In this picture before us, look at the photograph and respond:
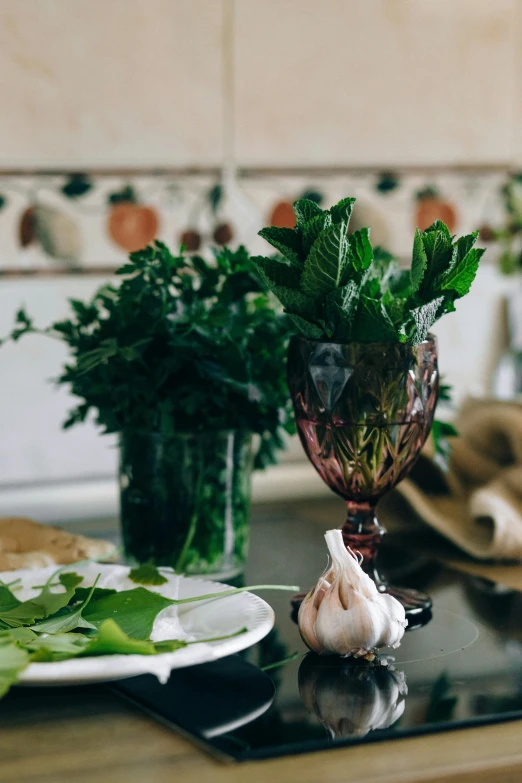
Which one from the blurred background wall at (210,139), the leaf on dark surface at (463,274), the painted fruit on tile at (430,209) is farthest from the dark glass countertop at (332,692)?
the painted fruit on tile at (430,209)

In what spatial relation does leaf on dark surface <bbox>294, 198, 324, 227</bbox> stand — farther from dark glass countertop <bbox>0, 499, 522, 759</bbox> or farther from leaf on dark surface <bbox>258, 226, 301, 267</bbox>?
dark glass countertop <bbox>0, 499, 522, 759</bbox>

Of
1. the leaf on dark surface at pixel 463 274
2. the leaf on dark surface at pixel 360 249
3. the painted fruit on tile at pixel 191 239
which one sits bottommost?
the leaf on dark surface at pixel 463 274

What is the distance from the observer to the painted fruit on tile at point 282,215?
1.32 metres

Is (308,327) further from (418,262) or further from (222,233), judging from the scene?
(222,233)

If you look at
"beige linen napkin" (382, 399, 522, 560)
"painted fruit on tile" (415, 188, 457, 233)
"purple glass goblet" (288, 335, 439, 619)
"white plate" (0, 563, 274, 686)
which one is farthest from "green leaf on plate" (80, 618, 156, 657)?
"painted fruit on tile" (415, 188, 457, 233)

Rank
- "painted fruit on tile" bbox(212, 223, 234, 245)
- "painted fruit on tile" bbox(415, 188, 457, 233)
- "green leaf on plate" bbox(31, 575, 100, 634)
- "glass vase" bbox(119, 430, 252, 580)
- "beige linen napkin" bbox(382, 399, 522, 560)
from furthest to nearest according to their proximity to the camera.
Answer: "painted fruit on tile" bbox(415, 188, 457, 233) → "painted fruit on tile" bbox(212, 223, 234, 245) → "beige linen napkin" bbox(382, 399, 522, 560) → "glass vase" bbox(119, 430, 252, 580) → "green leaf on plate" bbox(31, 575, 100, 634)

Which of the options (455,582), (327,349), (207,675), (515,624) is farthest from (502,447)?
(207,675)

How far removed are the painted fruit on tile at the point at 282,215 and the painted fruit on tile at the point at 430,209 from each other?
196 mm

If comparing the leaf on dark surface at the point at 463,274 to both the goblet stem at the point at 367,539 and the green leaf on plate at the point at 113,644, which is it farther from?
the green leaf on plate at the point at 113,644

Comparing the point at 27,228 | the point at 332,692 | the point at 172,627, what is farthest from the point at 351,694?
the point at 27,228

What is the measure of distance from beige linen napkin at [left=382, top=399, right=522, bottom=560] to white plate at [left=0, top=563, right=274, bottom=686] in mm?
356

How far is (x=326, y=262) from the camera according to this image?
72 cm

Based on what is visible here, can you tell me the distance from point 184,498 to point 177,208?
494 mm

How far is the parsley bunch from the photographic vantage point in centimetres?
85
